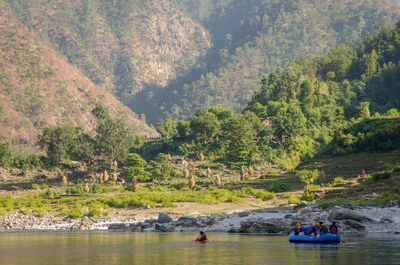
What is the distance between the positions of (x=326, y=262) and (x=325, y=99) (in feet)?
412

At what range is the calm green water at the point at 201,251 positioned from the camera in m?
34.1

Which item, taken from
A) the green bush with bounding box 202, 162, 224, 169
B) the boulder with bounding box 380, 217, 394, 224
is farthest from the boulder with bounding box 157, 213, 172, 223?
the green bush with bounding box 202, 162, 224, 169

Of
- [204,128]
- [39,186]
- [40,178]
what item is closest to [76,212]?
[39,186]

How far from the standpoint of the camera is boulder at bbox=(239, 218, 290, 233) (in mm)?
52688

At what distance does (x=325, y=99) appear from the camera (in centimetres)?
15338

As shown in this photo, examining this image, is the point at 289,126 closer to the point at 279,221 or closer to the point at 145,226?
the point at 145,226

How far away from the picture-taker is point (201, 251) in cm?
4000

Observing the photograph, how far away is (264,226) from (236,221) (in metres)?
6.55

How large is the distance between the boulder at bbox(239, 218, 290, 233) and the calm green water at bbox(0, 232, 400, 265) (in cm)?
359

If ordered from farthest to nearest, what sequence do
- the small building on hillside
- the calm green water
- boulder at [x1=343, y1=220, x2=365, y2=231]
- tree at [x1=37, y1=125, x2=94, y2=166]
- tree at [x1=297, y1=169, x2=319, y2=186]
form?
the small building on hillside, tree at [x1=37, y1=125, x2=94, y2=166], tree at [x1=297, y1=169, x2=319, y2=186], boulder at [x1=343, y1=220, x2=365, y2=231], the calm green water

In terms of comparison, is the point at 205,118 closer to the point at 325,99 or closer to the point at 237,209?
the point at 325,99

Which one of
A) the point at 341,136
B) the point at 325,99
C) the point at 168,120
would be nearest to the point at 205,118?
the point at 168,120

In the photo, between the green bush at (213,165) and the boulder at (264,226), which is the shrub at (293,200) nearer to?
the boulder at (264,226)

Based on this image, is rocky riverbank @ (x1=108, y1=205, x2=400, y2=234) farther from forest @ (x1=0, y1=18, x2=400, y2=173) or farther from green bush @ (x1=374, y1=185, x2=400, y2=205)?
forest @ (x1=0, y1=18, x2=400, y2=173)
